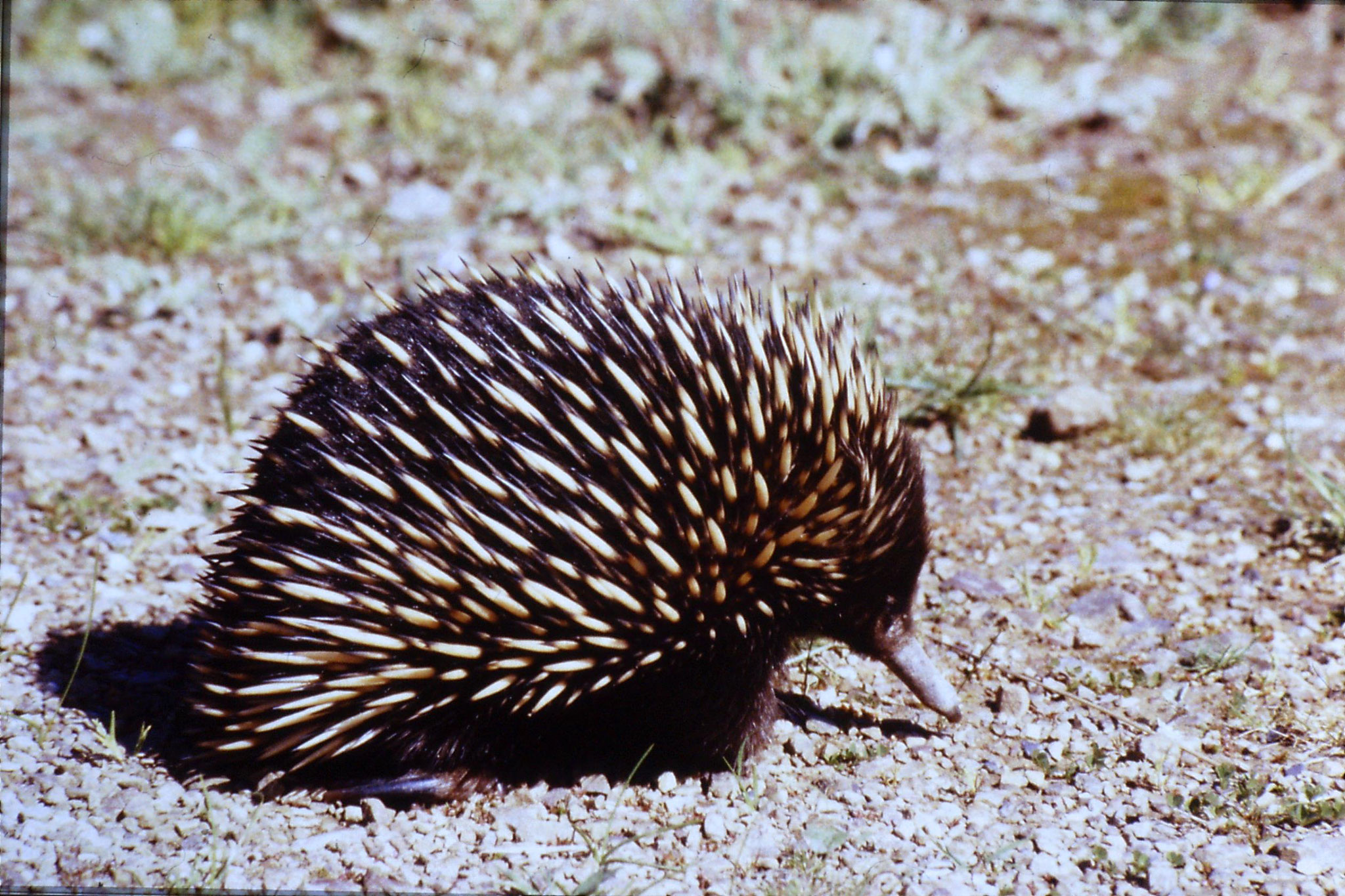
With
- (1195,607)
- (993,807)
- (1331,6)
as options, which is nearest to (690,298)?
(993,807)

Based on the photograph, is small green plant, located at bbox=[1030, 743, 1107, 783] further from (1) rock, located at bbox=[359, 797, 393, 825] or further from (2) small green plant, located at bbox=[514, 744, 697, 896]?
(1) rock, located at bbox=[359, 797, 393, 825]

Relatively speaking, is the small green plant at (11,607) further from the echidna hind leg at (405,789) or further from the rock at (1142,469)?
the rock at (1142,469)

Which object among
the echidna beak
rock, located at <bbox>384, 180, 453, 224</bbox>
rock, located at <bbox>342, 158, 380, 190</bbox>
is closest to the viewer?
the echidna beak

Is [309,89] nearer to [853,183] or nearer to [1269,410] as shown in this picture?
[853,183]

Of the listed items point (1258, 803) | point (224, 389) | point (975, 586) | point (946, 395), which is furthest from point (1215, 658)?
point (224, 389)

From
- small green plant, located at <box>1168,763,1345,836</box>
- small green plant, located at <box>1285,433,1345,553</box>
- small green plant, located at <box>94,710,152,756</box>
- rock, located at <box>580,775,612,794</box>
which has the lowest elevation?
rock, located at <box>580,775,612,794</box>

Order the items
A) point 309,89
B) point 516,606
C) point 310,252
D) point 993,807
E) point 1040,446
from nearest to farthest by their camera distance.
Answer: point 516,606, point 993,807, point 1040,446, point 310,252, point 309,89

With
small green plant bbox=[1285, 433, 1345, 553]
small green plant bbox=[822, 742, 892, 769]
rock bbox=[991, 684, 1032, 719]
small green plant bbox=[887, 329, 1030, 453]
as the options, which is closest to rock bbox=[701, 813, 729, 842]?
small green plant bbox=[822, 742, 892, 769]
